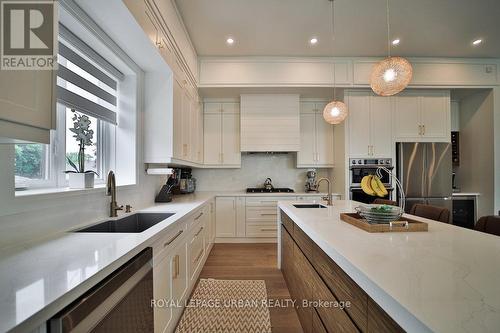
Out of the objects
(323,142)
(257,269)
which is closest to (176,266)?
(257,269)

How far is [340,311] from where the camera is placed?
89cm

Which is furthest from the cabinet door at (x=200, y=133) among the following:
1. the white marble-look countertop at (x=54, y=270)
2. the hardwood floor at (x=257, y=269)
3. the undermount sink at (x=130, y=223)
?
the white marble-look countertop at (x=54, y=270)

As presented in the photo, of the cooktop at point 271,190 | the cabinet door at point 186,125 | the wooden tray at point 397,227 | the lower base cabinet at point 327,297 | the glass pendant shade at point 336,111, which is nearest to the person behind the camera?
the lower base cabinet at point 327,297

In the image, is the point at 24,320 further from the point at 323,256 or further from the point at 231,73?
the point at 231,73

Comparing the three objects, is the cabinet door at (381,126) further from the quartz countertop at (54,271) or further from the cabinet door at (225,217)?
the quartz countertop at (54,271)

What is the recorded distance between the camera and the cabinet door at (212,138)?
3674mm

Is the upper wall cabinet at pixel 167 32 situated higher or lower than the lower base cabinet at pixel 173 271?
higher

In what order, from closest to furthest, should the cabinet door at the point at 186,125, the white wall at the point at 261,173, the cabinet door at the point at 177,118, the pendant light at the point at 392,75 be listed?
1. the pendant light at the point at 392,75
2. the cabinet door at the point at 177,118
3. the cabinet door at the point at 186,125
4. the white wall at the point at 261,173

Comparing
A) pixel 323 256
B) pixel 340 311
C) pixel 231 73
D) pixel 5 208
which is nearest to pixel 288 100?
pixel 231 73

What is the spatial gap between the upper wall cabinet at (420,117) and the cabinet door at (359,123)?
1.57 feet

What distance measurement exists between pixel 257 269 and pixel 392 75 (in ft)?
7.90

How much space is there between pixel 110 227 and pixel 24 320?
1143 millimetres

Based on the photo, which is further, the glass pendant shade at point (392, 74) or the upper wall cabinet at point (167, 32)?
the glass pendant shade at point (392, 74)

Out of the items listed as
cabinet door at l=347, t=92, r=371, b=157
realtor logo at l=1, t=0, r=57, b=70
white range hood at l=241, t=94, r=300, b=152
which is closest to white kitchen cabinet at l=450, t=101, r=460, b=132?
cabinet door at l=347, t=92, r=371, b=157
